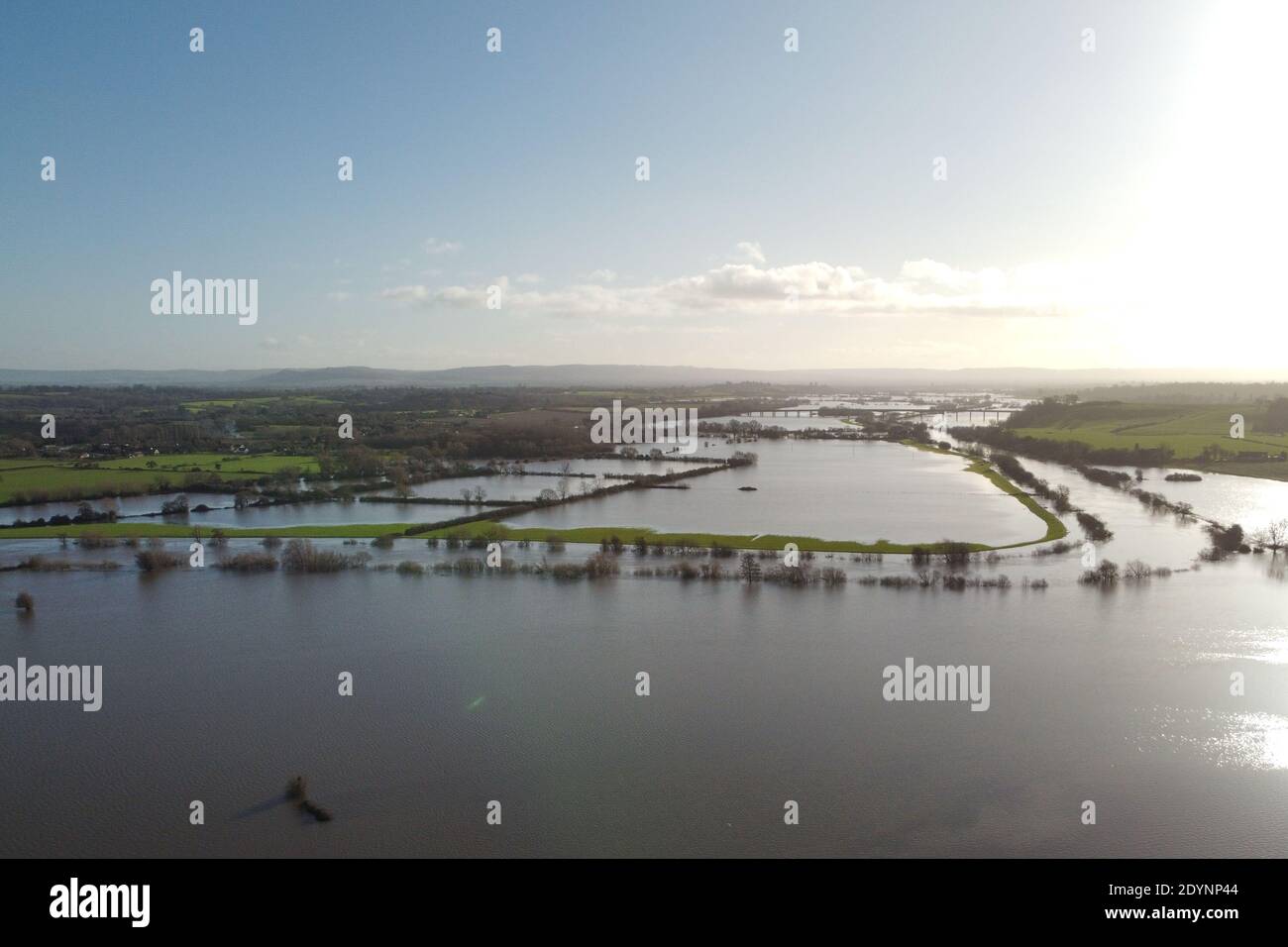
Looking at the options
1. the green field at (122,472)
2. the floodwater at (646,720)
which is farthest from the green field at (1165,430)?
the green field at (122,472)

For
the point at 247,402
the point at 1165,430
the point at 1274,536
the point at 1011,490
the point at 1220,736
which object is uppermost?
the point at 247,402

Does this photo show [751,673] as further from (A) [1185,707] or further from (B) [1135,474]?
(B) [1135,474]

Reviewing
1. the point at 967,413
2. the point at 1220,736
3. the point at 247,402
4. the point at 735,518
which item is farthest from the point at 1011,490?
the point at 967,413

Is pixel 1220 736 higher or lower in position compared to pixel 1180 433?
lower

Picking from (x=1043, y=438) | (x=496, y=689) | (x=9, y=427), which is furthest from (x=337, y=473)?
(x=1043, y=438)

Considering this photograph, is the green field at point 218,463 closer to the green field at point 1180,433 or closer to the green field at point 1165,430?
the green field at point 1180,433

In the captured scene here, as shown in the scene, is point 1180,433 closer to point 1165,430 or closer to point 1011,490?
point 1165,430

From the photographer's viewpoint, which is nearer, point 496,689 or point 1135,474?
point 496,689

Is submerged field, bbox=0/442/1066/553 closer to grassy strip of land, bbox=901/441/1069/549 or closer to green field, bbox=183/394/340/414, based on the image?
grassy strip of land, bbox=901/441/1069/549
